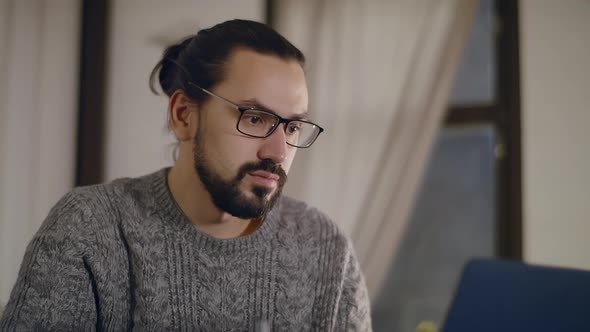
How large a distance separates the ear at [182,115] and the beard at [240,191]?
90mm

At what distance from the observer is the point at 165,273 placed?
49.4 inches

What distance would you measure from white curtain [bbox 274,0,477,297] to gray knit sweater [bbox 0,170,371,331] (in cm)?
100

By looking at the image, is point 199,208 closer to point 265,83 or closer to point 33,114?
point 265,83

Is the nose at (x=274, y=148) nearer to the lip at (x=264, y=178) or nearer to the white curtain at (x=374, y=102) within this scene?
the lip at (x=264, y=178)

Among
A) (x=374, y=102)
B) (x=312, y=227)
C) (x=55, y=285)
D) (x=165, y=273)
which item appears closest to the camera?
(x=55, y=285)

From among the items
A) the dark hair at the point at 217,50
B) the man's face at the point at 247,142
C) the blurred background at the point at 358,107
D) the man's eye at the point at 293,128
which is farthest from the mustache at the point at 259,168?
the blurred background at the point at 358,107

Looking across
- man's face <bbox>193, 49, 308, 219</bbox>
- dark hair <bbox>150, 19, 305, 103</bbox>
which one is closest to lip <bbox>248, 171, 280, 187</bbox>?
man's face <bbox>193, 49, 308, 219</bbox>

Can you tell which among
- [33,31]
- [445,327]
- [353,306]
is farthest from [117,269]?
[33,31]

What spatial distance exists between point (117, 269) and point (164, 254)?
0.36ft

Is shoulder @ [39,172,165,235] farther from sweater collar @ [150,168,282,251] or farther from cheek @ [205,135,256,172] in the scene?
cheek @ [205,135,256,172]

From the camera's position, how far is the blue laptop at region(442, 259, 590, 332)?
48.0 inches

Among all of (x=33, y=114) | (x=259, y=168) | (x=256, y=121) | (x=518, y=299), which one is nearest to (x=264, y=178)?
(x=259, y=168)

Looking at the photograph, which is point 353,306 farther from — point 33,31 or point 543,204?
point 33,31

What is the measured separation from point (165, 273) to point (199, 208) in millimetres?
181
